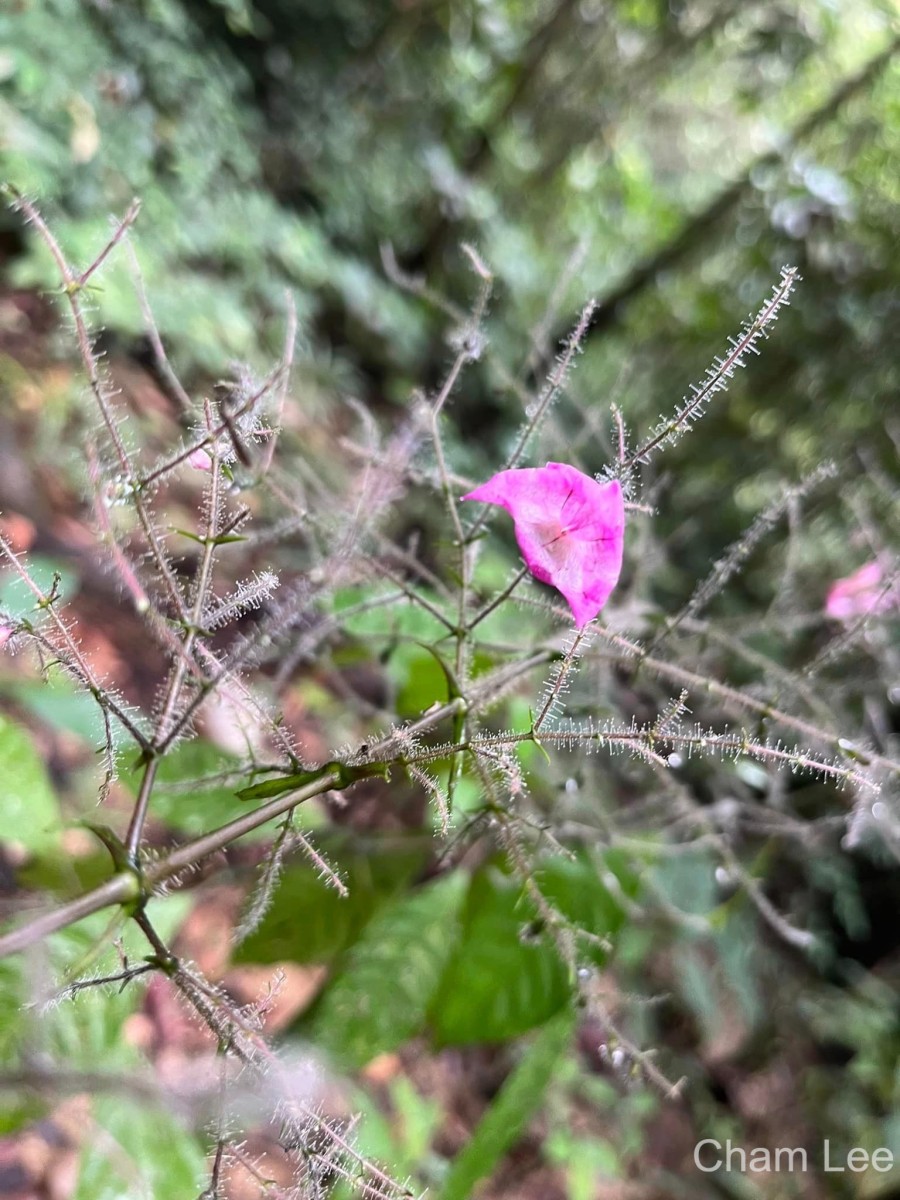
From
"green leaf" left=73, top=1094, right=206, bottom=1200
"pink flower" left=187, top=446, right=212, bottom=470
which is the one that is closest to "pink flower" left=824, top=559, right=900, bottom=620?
"pink flower" left=187, top=446, right=212, bottom=470

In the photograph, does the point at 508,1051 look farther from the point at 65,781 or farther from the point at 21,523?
the point at 21,523

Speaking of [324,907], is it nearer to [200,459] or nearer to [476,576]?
[476,576]

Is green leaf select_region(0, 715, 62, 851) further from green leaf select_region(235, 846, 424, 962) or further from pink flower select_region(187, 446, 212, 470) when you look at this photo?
pink flower select_region(187, 446, 212, 470)

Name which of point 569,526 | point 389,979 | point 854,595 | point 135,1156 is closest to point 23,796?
point 135,1156

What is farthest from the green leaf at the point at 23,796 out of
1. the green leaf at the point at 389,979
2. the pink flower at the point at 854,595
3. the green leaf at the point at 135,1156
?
the pink flower at the point at 854,595

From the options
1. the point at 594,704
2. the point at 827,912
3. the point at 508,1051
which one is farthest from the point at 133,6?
the point at 827,912
